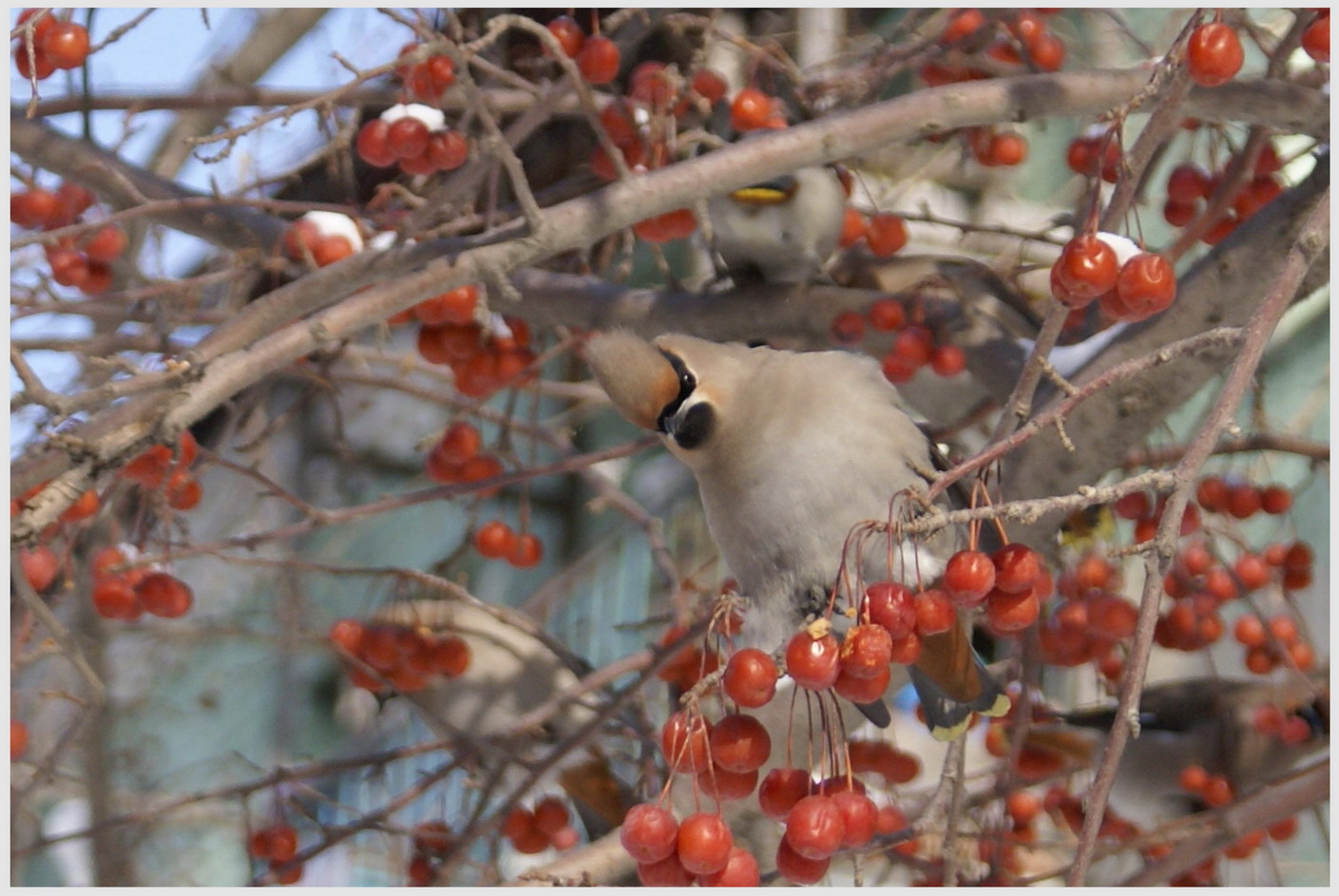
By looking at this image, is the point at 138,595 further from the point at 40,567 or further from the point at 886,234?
the point at 886,234

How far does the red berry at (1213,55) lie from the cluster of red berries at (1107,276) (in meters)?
0.23

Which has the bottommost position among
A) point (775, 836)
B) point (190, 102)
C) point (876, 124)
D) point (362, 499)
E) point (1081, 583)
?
point (775, 836)

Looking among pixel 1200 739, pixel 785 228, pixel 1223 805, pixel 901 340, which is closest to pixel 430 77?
pixel 785 228

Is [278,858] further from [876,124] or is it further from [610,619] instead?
[610,619]

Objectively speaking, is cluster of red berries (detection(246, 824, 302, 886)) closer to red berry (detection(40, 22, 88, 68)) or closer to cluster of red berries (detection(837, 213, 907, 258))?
red berry (detection(40, 22, 88, 68))

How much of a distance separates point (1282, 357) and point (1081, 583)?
1.98m

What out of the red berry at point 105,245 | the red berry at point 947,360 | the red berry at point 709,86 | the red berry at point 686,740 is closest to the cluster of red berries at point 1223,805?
the red berry at point 947,360

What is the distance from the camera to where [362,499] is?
12.5ft

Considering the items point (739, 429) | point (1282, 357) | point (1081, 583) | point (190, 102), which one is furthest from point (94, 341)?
point (1282, 357)

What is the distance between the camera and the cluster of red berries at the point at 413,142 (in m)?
1.86

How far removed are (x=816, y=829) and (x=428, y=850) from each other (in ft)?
3.89

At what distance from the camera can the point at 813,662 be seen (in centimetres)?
109

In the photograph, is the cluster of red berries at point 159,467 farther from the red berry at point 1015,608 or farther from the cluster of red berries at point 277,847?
the red berry at point 1015,608

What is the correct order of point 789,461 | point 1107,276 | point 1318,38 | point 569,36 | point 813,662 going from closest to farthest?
point 813,662 < point 1107,276 < point 1318,38 < point 789,461 < point 569,36
